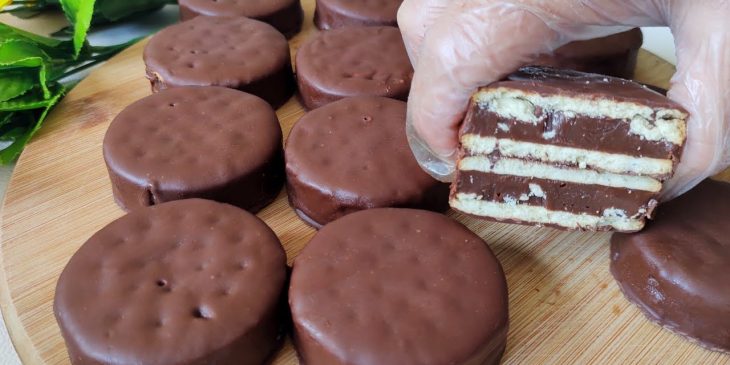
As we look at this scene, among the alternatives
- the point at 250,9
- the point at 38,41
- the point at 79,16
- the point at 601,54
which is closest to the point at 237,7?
the point at 250,9

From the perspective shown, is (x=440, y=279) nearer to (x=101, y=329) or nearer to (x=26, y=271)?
(x=101, y=329)

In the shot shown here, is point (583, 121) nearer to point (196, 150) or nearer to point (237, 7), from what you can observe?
point (196, 150)

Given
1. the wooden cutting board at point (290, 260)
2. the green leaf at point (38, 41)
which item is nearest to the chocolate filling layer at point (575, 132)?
the wooden cutting board at point (290, 260)

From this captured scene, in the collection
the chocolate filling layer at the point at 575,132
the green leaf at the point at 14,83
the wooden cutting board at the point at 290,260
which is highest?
the chocolate filling layer at the point at 575,132

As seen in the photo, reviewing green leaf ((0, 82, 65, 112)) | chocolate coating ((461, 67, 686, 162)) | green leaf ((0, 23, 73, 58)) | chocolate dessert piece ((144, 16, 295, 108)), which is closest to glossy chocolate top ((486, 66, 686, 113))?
chocolate coating ((461, 67, 686, 162))

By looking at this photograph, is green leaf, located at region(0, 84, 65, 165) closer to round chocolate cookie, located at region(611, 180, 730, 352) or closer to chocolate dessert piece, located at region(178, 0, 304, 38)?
chocolate dessert piece, located at region(178, 0, 304, 38)

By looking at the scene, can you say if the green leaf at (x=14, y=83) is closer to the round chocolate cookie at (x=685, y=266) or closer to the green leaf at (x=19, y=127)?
the green leaf at (x=19, y=127)
